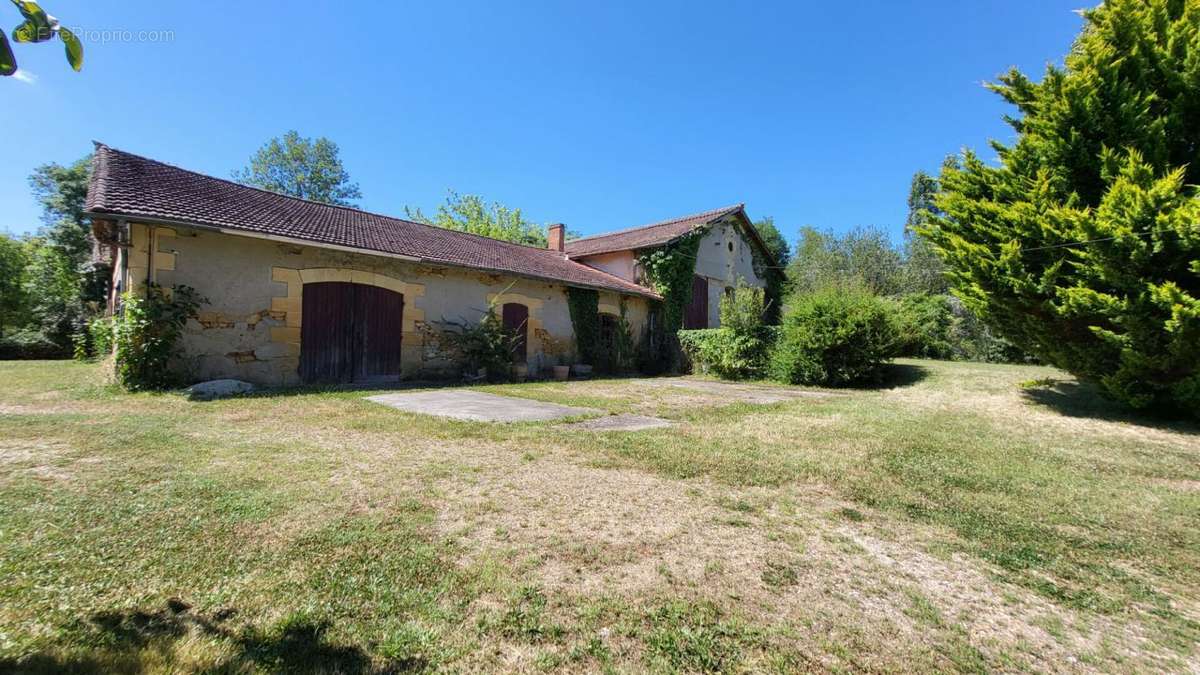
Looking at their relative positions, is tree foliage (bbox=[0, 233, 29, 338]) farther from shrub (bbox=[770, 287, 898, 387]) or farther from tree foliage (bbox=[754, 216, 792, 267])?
tree foliage (bbox=[754, 216, 792, 267])

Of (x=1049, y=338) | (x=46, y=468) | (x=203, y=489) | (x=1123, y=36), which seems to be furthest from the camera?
(x=1049, y=338)

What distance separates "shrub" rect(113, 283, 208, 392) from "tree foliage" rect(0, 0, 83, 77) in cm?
747

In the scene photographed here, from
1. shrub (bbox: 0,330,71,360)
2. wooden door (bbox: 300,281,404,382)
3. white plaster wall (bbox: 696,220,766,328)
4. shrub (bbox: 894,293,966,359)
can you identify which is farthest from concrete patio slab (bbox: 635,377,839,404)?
shrub (bbox: 0,330,71,360)

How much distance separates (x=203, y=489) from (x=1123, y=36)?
450 inches

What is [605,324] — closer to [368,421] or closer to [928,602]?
[368,421]

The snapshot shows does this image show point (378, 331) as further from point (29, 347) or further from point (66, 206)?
point (66, 206)

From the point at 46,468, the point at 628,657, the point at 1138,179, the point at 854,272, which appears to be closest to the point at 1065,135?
the point at 1138,179

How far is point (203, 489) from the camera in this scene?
291cm

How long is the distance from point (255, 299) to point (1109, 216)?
40.5ft

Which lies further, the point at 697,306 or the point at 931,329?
the point at 697,306

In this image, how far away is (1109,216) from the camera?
5.84 meters

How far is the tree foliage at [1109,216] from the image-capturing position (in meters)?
5.71

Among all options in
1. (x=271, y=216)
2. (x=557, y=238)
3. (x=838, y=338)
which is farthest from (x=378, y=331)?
(x=557, y=238)

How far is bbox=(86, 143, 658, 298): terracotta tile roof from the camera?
7.35 m
